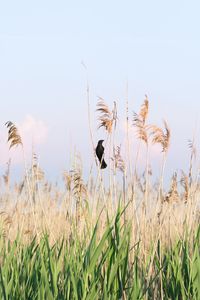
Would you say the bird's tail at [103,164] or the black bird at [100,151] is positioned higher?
the black bird at [100,151]

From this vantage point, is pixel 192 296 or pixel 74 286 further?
pixel 192 296

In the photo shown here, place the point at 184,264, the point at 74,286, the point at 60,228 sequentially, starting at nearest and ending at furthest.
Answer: the point at 74,286, the point at 184,264, the point at 60,228

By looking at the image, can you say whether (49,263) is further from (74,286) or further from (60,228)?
(60,228)

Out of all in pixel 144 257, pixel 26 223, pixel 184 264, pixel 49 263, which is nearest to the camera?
pixel 49 263

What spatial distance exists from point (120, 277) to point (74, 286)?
12.1 inches

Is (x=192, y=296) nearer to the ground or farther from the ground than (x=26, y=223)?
nearer to the ground

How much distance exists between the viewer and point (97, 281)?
11.1 ft

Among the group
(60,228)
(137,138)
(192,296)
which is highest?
(137,138)

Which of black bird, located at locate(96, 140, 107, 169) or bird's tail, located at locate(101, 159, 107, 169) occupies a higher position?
black bird, located at locate(96, 140, 107, 169)

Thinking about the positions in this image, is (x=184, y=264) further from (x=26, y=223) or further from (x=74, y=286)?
(x=26, y=223)

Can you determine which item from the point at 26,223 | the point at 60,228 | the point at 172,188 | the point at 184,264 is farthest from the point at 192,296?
the point at 26,223

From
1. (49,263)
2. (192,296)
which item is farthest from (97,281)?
(192,296)

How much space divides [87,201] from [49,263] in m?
0.60

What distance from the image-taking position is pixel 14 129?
4.33 m
